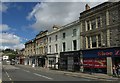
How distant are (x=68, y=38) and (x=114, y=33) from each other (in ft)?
50.9

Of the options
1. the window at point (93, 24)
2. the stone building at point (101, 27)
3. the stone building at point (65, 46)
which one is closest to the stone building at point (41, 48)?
the stone building at point (65, 46)

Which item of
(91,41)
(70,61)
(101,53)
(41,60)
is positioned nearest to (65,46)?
(70,61)

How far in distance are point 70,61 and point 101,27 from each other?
1288cm

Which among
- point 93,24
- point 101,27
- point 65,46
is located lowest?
point 65,46

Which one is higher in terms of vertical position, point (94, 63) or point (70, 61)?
point (70, 61)

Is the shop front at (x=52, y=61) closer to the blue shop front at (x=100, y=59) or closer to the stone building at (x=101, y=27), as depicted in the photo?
the stone building at (x=101, y=27)

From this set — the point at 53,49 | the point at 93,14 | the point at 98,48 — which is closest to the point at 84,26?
the point at 93,14

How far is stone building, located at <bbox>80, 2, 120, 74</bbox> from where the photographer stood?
3259 cm

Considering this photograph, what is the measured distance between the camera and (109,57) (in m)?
33.3

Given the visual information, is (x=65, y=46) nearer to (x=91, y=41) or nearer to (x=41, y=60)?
(x=91, y=41)

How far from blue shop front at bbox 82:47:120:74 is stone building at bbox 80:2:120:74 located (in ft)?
0.64

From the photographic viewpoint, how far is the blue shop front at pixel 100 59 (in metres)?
32.6

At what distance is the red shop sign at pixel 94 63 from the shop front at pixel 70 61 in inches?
113

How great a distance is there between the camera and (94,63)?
37062mm
